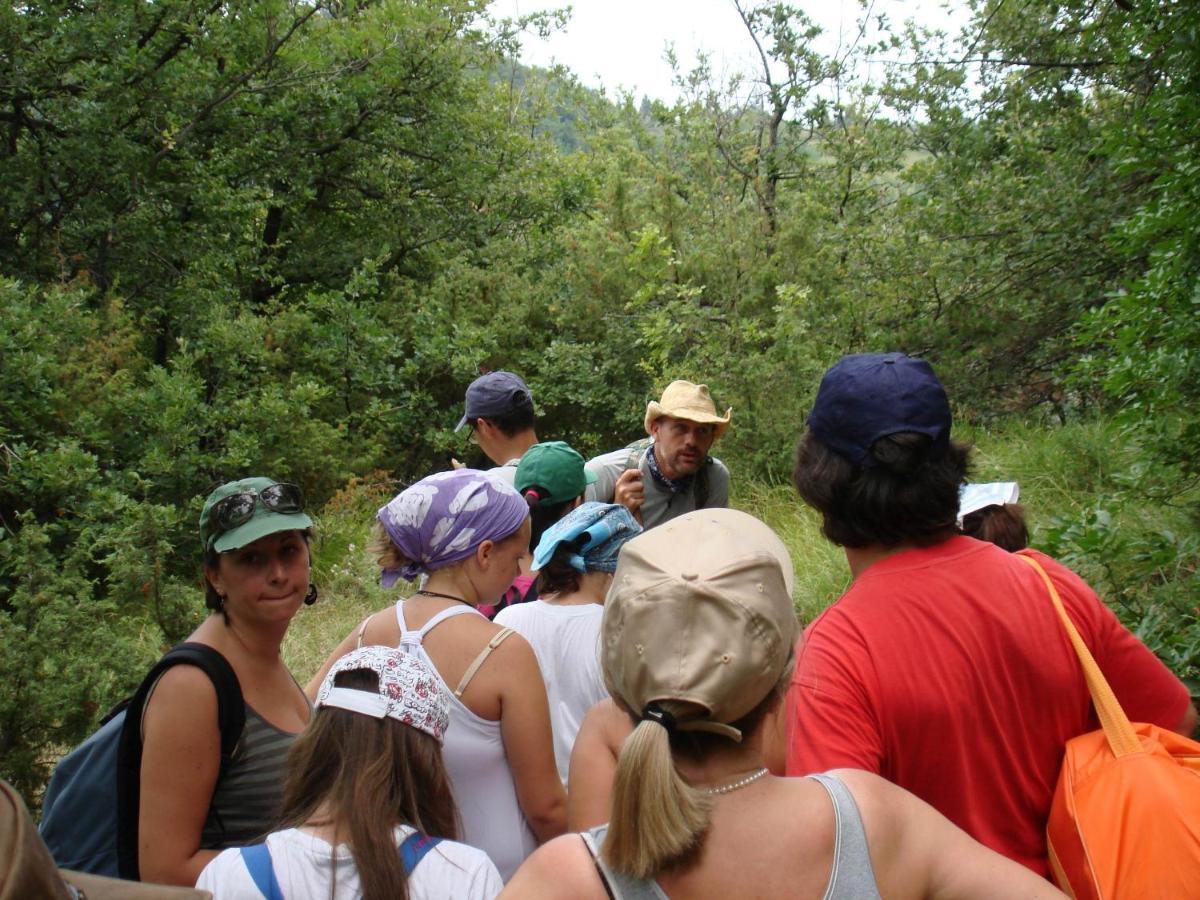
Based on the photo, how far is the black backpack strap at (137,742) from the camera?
7.99ft

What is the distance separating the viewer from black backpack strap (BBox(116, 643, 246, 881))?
2.44m

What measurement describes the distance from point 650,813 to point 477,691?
3.83 ft

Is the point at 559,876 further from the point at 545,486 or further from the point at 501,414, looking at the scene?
the point at 501,414

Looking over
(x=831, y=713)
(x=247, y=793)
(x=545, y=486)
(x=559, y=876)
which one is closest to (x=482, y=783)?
(x=247, y=793)

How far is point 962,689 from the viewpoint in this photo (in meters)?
1.91

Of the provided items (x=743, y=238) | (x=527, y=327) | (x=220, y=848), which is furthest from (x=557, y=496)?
(x=527, y=327)

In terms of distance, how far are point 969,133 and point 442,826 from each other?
903 cm

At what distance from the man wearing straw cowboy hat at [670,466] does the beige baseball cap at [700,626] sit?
3019 millimetres

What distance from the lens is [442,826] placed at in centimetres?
206

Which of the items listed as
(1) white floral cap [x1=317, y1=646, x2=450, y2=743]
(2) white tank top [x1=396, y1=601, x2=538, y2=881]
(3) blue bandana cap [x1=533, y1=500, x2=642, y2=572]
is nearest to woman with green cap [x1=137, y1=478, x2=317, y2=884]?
(2) white tank top [x1=396, y1=601, x2=538, y2=881]

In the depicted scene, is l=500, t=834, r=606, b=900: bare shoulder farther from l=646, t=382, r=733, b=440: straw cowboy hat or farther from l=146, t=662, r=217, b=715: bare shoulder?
l=646, t=382, r=733, b=440: straw cowboy hat

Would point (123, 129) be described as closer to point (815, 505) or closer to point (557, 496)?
point (557, 496)

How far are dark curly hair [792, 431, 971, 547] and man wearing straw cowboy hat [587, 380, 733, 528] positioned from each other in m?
2.61

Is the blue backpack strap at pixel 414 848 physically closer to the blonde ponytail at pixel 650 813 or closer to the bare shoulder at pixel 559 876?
the bare shoulder at pixel 559 876
